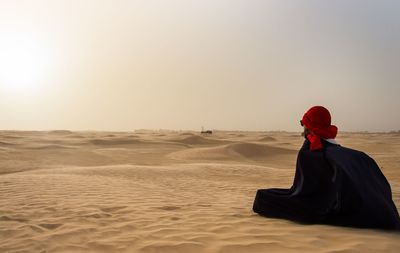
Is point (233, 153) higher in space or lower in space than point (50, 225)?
lower

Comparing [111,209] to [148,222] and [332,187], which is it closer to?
[148,222]

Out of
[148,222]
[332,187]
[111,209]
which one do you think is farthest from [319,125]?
[111,209]

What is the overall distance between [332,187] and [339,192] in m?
0.19

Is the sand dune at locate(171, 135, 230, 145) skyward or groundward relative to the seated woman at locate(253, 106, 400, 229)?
groundward

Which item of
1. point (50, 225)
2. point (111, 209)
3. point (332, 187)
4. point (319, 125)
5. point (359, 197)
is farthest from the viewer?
point (111, 209)

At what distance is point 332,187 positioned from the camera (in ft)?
18.2

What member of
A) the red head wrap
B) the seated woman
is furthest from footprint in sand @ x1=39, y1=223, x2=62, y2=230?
the red head wrap

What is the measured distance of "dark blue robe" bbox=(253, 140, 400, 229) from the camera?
5.34 m

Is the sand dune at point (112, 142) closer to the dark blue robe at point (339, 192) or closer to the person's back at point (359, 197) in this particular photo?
the dark blue robe at point (339, 192)

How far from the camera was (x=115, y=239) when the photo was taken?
5.48 m

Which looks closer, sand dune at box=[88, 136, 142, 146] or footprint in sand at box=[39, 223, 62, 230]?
footprint in sand at box=[39, 223, 62, 230]

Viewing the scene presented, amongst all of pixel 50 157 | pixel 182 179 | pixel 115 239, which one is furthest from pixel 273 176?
pixel 50 157

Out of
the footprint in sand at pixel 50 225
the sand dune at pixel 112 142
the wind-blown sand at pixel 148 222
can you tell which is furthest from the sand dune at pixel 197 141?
the footprint in sand at pixel 50 225

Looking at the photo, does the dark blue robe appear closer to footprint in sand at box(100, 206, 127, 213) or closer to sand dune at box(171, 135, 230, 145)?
footprint in sand at box(100, 206, 127, 213)
